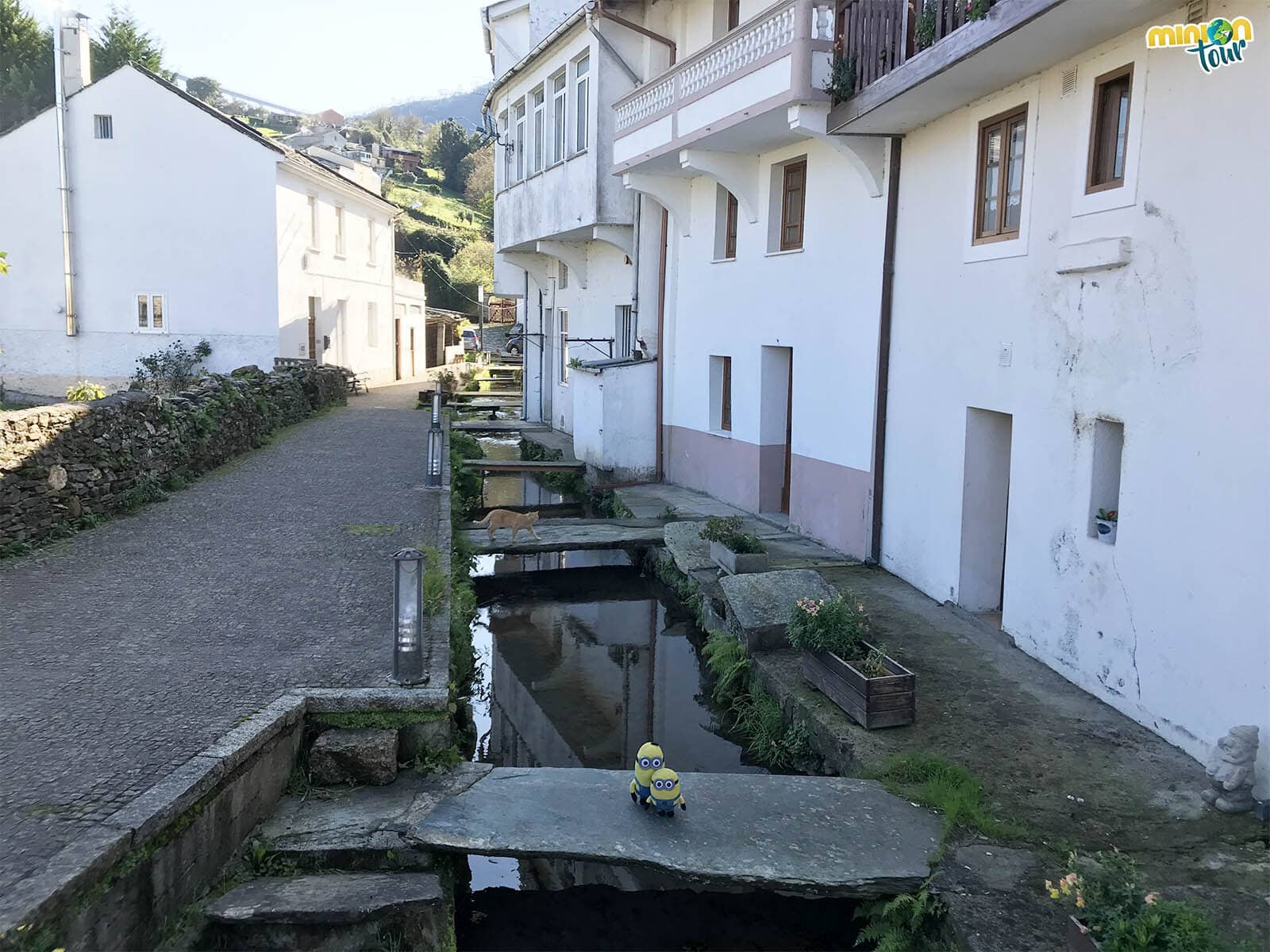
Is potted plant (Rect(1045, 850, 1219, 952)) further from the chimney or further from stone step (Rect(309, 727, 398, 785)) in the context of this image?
the chimney

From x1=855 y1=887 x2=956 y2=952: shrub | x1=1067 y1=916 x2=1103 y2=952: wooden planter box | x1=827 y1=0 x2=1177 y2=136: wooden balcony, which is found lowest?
x1=855 y1=887 x2=956 y2=952: shrub

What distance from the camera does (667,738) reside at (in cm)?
826

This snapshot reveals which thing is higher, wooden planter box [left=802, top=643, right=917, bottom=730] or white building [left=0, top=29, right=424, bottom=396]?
white building [left=0, top=29, right=424, bottom=396]

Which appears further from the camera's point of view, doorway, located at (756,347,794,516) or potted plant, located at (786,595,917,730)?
doorway, located at (756,347,794,516)

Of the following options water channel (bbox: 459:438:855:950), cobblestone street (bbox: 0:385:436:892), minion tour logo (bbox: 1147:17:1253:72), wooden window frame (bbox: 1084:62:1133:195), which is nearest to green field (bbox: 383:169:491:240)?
cobblestone street (bbox: 0:385:436:892)

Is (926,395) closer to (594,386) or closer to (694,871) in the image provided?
(694,871)

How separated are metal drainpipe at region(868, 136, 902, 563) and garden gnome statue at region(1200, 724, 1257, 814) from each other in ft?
18.7

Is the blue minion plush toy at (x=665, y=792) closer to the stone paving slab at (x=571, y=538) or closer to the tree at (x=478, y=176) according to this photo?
the stone paving slab at (x=571, y=538)

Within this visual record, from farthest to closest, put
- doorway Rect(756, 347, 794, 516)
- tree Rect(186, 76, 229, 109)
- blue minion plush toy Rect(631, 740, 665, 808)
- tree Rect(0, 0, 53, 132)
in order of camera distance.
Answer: tree Rect(186, 76, 229, 109)
tree Rect(0, 0, 53, 132)
doorway Rect(756, 347, 794, 516)
blue minion plush toy Rect(631, 740, 665, 808)

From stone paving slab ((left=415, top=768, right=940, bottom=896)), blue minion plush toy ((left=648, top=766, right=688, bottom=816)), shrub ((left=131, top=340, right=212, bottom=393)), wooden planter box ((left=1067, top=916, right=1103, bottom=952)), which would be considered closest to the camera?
wooden planter box ((left=1067, top=916, right=1103, bottom=952))

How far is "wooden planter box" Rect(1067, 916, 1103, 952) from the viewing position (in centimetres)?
428

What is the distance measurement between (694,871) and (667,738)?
3192 millimetres

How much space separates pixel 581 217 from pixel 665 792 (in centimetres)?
1406

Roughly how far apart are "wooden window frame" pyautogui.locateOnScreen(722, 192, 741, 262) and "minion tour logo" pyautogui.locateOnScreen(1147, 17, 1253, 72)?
348 inches
